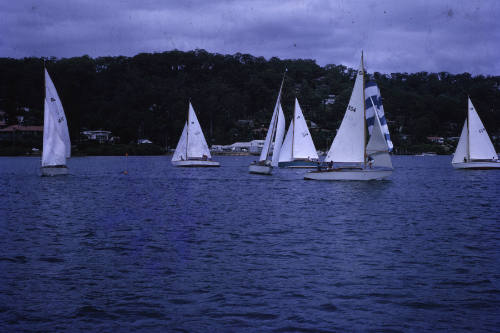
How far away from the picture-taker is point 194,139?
3024 inches

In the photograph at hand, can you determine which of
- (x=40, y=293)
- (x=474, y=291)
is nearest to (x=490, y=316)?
(x=474, y=291)

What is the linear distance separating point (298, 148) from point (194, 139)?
14455 millimetres

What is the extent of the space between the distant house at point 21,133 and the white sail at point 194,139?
7531 centimetres

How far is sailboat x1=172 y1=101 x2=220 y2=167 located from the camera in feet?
250

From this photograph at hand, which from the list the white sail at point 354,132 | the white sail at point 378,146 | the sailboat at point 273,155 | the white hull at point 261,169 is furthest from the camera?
the white hull at point 261,169

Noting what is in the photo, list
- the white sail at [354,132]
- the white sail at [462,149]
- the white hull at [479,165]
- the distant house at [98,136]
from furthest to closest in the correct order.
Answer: the distant house at [98,136] → the white hull at [479,165] → the white sail at [462,149] → the white sail at [354,132]

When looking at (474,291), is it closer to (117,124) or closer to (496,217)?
(496,217)

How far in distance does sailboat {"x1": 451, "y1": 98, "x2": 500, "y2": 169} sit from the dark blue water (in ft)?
116

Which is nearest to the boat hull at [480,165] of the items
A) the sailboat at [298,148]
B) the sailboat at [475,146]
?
the sailboat at [475,146]

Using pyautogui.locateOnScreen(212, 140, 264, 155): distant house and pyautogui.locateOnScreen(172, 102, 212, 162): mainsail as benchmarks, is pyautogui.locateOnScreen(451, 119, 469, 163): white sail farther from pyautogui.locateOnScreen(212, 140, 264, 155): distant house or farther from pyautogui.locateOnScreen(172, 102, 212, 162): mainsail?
pyautogui.locateOnScreen(212, 140, 264, 155): distant house

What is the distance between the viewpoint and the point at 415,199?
123 ft

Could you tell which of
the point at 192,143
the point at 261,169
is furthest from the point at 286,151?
the point at 192,143

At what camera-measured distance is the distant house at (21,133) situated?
141038 mm

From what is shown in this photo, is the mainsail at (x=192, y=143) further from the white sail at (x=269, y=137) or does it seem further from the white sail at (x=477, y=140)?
the white sail at (x=477, y=140)
